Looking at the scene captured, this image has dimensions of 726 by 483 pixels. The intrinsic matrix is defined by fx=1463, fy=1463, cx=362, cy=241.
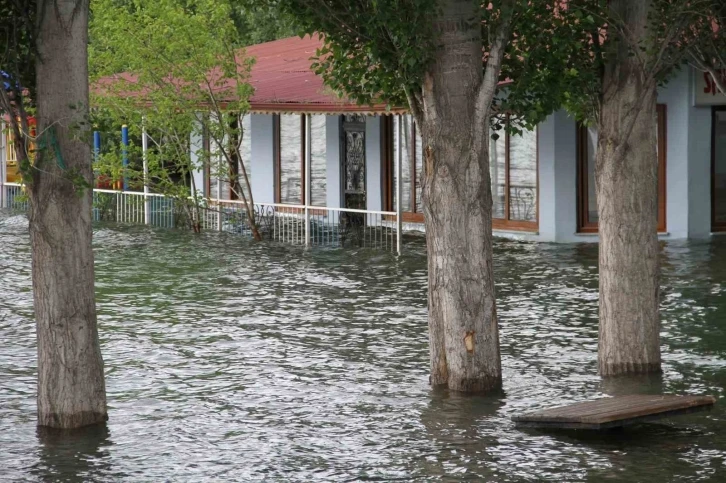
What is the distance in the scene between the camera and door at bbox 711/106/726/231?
24.2m

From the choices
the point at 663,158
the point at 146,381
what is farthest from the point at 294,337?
the point at 663,158

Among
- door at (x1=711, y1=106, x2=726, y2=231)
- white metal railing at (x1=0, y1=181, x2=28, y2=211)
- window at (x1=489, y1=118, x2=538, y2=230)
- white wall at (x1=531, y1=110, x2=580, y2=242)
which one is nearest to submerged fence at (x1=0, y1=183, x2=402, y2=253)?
window at (x1=489, y1=118, x2=538, y2=230)

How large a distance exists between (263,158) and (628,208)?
18871 millimetres

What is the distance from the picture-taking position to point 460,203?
11742 mm

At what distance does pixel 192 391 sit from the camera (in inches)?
479

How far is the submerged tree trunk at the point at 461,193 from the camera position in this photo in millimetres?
11711

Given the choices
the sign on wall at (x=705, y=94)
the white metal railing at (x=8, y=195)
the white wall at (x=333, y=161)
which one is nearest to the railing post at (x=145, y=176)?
the white wall at (x=333, y=161)

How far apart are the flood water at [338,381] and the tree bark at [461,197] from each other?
1.50 feet

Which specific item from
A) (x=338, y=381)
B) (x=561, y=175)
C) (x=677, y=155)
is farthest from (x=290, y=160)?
(x=338, y=381)

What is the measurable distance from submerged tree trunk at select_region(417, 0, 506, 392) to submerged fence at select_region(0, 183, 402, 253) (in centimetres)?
1107

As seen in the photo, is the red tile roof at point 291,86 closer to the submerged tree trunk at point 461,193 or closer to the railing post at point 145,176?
the railing post at point 145,176

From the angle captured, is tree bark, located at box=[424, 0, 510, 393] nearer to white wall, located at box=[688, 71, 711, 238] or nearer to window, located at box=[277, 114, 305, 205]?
white wall, located at box=[688, 71, 711, 238]

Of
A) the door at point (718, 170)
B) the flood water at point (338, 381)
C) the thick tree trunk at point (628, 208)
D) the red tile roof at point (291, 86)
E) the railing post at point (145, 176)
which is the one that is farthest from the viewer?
the railing post at point (145, 176)

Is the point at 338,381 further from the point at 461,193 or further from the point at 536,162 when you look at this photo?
the point at 536,162
